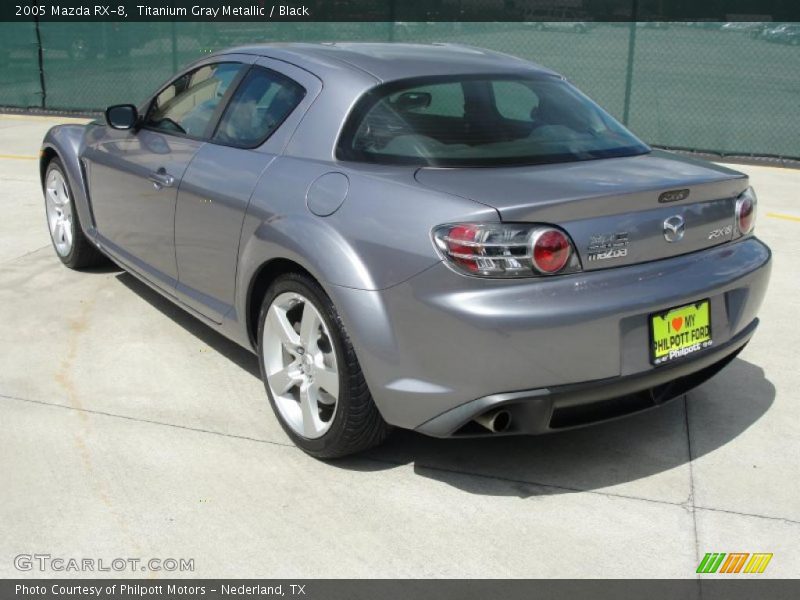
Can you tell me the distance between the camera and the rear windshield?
142 inches

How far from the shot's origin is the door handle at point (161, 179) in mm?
4555

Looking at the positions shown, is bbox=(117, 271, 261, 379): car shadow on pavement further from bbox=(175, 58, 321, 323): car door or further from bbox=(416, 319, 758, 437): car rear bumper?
bbox=(416, 319, 758, 437): car rear bumper

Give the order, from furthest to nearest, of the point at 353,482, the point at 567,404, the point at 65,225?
the point at 65,225 < the point at 353,482 < the point at 567,404

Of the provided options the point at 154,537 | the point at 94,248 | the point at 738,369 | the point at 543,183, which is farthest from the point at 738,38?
the point at 154,537

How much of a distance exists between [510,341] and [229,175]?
1.68 meters

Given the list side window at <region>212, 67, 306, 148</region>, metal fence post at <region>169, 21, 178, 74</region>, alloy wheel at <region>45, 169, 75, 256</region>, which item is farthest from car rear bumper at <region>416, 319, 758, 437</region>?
metal fence post at <region>169, 21, 178, 74</region>

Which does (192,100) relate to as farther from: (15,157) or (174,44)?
(174,44)

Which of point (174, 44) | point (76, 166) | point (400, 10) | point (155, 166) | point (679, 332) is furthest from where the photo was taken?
point (174, 44)

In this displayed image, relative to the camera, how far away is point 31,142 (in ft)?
40.0

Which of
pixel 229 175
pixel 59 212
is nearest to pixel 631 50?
pixel 59 212

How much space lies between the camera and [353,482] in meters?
3.60

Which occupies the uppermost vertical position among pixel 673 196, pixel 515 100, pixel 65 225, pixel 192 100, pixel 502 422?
pixel 515 100

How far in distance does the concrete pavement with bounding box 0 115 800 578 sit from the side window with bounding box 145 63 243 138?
1163mm

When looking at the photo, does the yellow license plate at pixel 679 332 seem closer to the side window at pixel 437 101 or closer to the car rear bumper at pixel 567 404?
the car rear bumper at pixel 567 404
